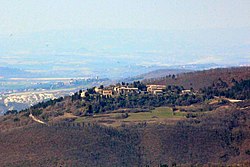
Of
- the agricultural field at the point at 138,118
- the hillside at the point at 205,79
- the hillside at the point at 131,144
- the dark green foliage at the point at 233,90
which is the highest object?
the hillside at the point at 205,79

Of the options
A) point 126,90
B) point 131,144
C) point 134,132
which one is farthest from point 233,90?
point 131,144

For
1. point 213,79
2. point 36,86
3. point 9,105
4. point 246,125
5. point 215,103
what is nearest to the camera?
point 246,125

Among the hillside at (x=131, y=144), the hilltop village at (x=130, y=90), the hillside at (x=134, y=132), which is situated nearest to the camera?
the hillside at (x=131, y=144)

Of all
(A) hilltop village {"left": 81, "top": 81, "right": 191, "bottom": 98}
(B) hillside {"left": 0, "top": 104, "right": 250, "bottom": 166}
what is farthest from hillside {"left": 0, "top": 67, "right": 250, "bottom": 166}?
(A) hilltop village {"left": 81, "top": 81, "right": 191, "bottom": 98}

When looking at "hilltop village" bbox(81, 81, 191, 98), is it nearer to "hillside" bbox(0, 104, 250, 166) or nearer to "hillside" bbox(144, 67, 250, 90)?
"hillside" bbox(144, 67, 250, 90)

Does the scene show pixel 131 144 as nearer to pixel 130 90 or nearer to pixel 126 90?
pixel 130 90

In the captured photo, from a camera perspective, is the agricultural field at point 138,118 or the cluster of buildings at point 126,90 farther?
the cluster of buildings at point 126,90

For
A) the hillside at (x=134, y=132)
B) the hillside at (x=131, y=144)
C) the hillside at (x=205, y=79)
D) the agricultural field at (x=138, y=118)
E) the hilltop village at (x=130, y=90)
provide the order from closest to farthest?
the hillside at (x=131, y=144)
the hillside at (x=134, y=132)
the agricultural field at (x=138, y=118)
the hilltop village at (x=130, y=90)
the hillside at (x=205, y=79)

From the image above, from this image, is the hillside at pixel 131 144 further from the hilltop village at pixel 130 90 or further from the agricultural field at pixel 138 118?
the hilltop village at pixel 130 90

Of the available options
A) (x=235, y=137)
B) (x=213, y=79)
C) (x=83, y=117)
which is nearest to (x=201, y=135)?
(x=235, y=137)

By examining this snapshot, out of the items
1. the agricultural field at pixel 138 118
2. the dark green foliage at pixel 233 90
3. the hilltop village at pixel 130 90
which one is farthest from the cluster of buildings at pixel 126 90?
the agricultural field at pixel 138 118

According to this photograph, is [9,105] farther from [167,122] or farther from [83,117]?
[167,122]
